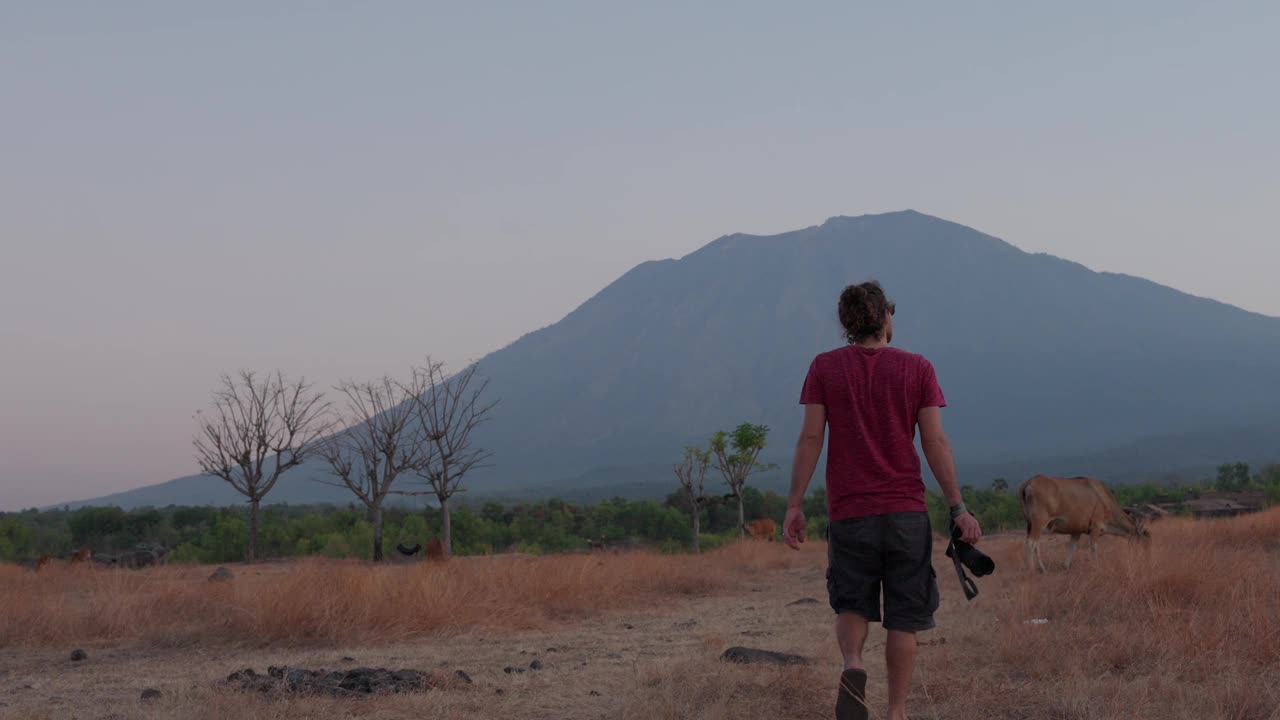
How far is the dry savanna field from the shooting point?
6.40 m

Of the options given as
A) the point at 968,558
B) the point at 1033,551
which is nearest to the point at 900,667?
the point at 968,558

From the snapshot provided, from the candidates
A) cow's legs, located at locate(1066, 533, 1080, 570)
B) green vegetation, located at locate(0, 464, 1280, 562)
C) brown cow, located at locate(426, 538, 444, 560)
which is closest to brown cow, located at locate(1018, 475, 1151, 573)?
cow's legs, located at locate(1066, 533, 1080, 570)

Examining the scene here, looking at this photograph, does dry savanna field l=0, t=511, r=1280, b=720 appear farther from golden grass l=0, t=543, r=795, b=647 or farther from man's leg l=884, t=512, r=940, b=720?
man's leg l=884, t=512, r=940, b=720

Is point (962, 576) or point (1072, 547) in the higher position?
point (962, 576)

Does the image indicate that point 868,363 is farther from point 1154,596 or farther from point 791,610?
point 791,610

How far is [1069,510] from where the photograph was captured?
621 inches

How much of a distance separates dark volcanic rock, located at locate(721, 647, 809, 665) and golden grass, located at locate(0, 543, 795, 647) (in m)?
3.45

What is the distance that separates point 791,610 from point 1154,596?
4537mm

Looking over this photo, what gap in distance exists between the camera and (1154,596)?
364 inches

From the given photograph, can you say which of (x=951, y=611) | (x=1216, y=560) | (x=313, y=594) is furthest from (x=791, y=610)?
(x=313, y=594)

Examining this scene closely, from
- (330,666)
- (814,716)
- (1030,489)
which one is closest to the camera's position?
(814,716)

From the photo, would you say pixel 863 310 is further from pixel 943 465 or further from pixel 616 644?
pixel 616 644

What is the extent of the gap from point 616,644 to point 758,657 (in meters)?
A: 2.30

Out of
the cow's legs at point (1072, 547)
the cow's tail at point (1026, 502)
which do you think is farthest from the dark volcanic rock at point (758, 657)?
the cow's legs at point (1072, 547)
